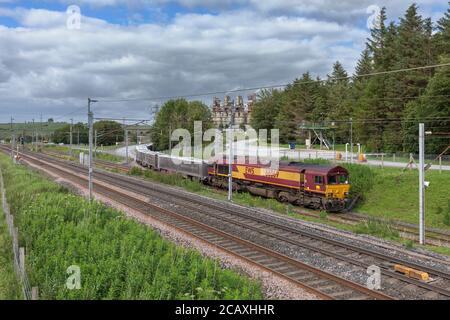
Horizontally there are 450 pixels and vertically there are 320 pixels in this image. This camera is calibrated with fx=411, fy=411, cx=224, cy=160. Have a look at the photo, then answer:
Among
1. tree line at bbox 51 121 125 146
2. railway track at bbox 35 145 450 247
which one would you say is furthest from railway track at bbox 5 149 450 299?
tree line at bbox 51 121 125 146

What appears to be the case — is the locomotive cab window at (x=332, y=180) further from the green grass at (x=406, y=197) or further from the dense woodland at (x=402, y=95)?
the dense woodland at (x=402, y=95)

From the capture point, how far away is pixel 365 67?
7931 cm

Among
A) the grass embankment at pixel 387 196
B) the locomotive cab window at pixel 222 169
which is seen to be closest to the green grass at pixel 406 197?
the grass embankment at pixel 387 196

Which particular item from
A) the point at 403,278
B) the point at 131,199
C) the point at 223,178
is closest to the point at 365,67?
the point at 223,178

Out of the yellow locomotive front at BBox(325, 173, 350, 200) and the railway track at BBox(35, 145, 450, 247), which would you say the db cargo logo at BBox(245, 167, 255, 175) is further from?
the yellow locomotive front at BBox(325, 173, 350, 200)

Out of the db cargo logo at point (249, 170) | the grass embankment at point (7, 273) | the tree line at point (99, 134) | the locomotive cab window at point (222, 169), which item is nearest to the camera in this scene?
the grass embankment at point (7, 273)

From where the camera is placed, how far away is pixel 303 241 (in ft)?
57.6

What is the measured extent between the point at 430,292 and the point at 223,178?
25416 millimetres

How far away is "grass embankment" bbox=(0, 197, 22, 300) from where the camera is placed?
10.4m

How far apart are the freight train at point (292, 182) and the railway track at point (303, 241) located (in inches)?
218

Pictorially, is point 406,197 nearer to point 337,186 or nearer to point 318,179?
point 337,186

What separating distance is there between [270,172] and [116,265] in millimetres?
20430

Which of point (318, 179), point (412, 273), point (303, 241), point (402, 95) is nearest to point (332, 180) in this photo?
point (318, 179)

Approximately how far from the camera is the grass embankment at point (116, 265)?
974 centimetres
